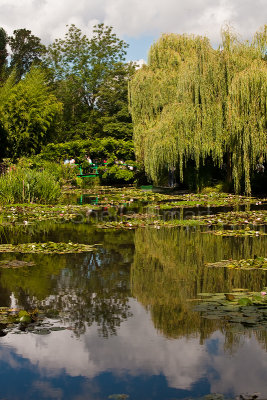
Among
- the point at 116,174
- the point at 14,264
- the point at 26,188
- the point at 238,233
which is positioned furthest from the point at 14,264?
the point at 116,174

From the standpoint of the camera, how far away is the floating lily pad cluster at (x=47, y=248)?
348 inches

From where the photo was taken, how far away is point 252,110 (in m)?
18.4

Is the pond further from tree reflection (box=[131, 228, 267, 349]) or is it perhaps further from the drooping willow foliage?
the drooping willow foliage

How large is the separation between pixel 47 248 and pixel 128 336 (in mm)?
4590

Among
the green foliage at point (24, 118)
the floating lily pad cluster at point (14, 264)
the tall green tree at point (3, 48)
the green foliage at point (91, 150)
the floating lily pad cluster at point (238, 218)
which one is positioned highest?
the tall green tree at point (3, 48)

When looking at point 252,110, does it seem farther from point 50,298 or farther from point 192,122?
point 50,298

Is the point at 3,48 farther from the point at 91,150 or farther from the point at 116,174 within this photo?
the point at 116,174

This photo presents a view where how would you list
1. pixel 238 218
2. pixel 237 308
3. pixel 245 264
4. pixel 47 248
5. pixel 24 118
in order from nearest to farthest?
pixel 237 308
pixel 245 264
pixel 47 248
pixel 238 218
pixel 24 118

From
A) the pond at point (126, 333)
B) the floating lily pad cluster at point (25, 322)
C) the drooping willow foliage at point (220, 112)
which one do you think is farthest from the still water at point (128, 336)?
the drooping willow foliage at point (220, 112)

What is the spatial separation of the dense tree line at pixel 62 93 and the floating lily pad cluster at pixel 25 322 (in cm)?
2917

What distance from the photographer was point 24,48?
5962 centimetres

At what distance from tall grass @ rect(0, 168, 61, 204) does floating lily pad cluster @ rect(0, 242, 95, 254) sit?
7.51 meters

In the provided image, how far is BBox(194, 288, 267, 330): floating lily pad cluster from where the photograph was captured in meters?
4.90

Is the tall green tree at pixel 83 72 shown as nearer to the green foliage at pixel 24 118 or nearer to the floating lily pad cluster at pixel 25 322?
the green foliage at pixel 24 118
